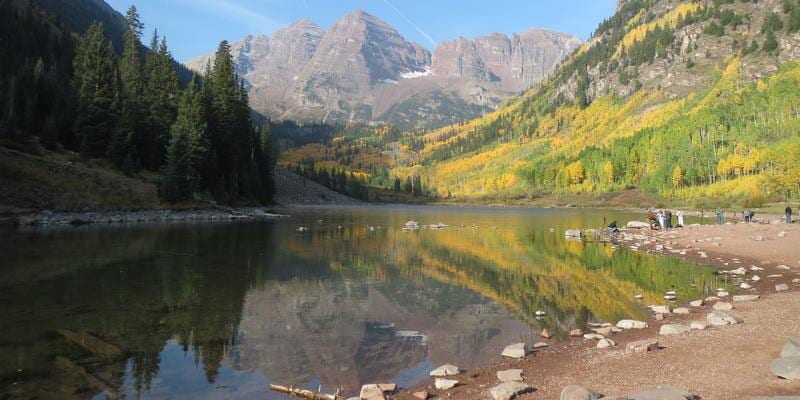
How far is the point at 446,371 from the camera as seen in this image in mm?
12461

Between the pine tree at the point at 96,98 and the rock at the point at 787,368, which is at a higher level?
the pine tree at the point at 96,98

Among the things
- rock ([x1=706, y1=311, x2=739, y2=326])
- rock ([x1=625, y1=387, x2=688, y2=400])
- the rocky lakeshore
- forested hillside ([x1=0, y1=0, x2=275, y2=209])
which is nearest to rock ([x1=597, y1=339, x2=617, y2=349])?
rock ([x1=706, y1=311, x2=739, y2=326])

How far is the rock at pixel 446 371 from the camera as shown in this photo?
12.3 meters

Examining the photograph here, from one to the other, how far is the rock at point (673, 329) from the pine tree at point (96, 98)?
85.5 m

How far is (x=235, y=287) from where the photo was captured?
924 inches

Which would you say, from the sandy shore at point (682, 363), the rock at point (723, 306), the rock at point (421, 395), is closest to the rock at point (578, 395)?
the sandy shore at point (682, 363)

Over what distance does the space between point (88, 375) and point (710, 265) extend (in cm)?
3499

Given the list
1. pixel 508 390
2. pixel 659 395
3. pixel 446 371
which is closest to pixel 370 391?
pixel 446 371

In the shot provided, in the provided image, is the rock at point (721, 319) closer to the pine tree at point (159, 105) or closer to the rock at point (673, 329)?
the rock at point (673, 329)

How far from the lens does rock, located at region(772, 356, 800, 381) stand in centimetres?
929

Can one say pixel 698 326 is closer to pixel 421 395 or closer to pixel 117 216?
pixel 421 395

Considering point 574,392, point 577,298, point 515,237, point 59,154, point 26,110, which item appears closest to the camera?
point 574,392

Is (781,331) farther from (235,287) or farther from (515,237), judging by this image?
(515,237)

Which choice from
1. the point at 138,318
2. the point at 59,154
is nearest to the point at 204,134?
the point at 59,154
